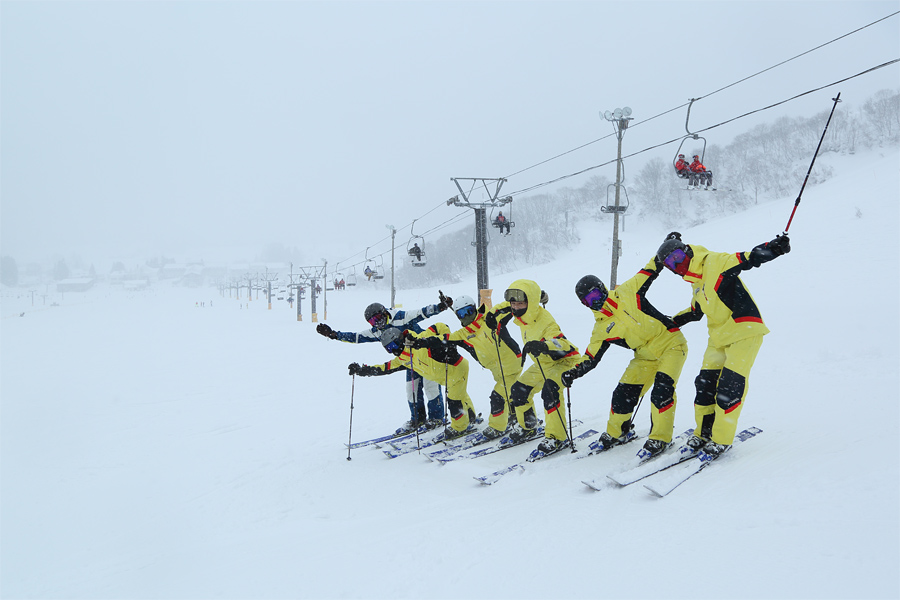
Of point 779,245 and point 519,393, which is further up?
point 779,245

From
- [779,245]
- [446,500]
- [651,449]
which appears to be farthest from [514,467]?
[779,245]

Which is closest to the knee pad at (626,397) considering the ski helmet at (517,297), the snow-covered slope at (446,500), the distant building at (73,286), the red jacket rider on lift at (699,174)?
the snow-covered slope at (446,500)

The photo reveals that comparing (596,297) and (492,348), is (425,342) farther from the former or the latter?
(596,297)

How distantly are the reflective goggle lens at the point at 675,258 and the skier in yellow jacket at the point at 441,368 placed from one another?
2.82 meters

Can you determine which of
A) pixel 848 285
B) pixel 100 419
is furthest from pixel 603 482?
pixel 848 285

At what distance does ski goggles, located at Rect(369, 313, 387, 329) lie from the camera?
257 inches

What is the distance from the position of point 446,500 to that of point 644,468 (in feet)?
5.37

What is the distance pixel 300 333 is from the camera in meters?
26.1

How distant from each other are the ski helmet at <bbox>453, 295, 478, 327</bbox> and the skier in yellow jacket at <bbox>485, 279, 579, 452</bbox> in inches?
11.4

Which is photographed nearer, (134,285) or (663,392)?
(663,392)

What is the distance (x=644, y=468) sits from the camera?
3891 mm

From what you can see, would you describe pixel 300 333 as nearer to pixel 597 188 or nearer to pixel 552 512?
pixel 552 512

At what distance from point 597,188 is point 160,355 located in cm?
7365

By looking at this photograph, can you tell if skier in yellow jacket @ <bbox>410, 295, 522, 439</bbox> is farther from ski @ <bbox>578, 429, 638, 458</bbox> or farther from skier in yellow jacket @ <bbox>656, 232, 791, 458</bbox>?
skier in yellow jacket @ <bbox>656, 232, 791, 458</bbox>
